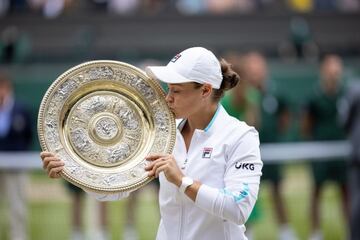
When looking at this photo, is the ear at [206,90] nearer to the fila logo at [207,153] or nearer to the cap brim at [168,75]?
the cap brim at [168,75]

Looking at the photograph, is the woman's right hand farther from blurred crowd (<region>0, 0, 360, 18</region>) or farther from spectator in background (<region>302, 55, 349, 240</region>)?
blurred crowd (<region>0, 0, 360, 18</region>)

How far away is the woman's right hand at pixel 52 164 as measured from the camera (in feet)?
14.9

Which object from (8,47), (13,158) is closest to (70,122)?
(13,158)

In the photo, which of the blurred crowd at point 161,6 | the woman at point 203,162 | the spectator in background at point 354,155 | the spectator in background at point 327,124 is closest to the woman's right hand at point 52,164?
the woman at point 203,162

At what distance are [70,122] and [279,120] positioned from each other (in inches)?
233

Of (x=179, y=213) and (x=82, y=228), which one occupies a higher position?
(x=179, y=213)

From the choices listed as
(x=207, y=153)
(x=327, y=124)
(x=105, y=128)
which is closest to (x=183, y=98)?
(x=207, y=153)


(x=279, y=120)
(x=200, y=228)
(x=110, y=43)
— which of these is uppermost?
(x=200, y=228)

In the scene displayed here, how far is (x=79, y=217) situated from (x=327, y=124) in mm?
2735

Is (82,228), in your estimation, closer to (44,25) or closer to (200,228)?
(200,228)

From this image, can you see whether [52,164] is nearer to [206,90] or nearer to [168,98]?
[168,98]

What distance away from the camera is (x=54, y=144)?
462 cm

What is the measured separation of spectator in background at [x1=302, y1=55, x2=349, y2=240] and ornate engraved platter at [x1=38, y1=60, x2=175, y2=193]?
5.73 m

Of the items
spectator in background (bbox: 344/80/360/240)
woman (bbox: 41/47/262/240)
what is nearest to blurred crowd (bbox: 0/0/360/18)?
spectator in background (bbox: 344/80/360/240)
